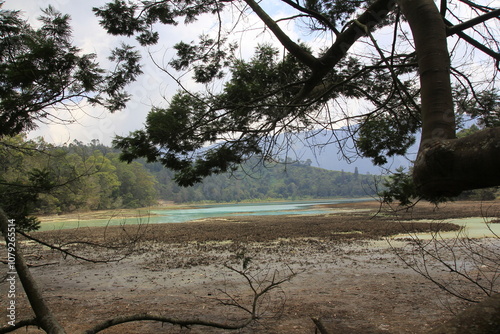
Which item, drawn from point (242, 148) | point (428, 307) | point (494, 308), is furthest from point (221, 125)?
point (428, 307)

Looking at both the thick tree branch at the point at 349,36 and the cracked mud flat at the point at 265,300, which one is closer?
the thick tree branch at the point at 349,36

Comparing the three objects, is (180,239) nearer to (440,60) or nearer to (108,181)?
(440,60)

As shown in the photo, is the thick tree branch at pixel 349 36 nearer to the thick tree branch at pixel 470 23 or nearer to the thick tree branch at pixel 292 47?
the thick tree branch at pixel 292 47

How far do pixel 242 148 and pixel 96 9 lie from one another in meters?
1.89

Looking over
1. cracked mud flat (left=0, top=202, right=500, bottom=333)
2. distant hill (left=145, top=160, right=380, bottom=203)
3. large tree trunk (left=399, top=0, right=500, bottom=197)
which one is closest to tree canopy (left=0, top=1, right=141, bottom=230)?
cracked mud flat (left=0, top=202, right=500, bottom=333)

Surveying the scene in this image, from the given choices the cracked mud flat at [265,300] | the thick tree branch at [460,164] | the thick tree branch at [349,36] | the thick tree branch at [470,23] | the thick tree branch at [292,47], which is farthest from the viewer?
the cracked mud flat at [265,300]

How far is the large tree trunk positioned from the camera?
632 mm

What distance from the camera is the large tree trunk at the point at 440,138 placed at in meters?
0.63

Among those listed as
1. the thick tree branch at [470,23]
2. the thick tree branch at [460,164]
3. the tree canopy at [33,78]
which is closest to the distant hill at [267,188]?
the tree canopy at [33,78]

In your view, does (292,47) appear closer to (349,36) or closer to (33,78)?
(349,36)

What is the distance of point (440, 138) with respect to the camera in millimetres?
757

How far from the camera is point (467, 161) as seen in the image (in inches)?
25.6

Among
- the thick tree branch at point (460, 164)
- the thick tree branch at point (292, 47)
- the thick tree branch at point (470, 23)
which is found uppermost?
the thick tree branch at point (292, 47)

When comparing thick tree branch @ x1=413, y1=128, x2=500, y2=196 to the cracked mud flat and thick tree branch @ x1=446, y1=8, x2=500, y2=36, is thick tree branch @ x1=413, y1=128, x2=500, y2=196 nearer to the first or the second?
thick tree branch @ x1=446, y1=8, x2=500, y2=36
